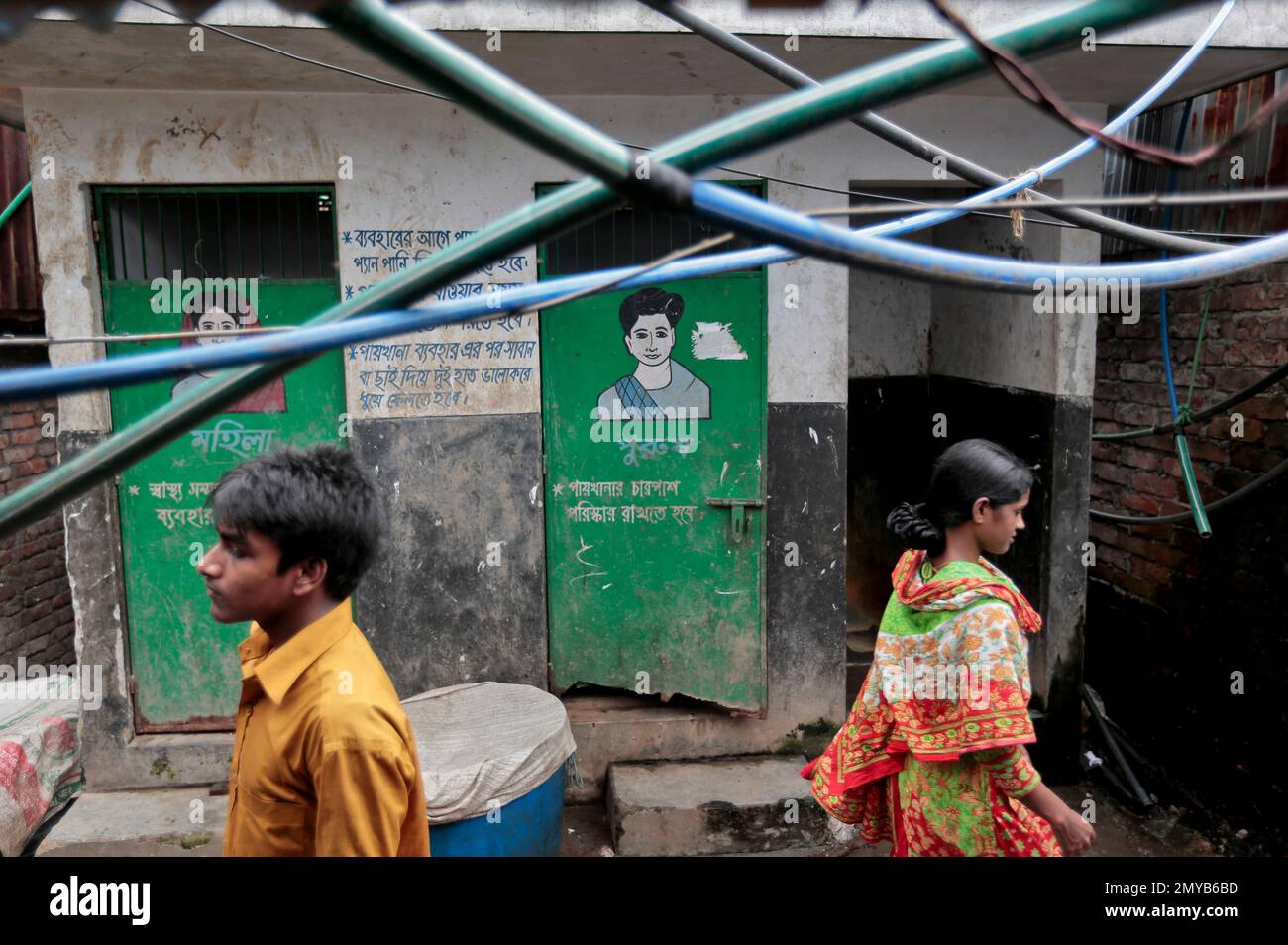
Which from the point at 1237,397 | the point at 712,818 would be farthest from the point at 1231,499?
the point at 712,818

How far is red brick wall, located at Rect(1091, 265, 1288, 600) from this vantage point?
4.36m

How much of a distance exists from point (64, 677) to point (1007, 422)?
195 inches

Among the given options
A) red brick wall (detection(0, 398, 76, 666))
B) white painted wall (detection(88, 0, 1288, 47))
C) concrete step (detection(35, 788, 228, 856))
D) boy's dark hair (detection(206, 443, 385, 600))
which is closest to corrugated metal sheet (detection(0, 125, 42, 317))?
red brick wall (detection(0, 398, 76, 666))

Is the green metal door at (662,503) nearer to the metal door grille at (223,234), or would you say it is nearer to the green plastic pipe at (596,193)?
the metal door grille at (223,234)

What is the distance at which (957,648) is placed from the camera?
2461 mm

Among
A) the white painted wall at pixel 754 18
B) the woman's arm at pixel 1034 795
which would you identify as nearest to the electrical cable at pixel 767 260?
the woman's arm at pixel 1034 795

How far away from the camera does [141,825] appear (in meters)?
4.14

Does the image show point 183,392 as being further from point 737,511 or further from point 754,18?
point 754,18

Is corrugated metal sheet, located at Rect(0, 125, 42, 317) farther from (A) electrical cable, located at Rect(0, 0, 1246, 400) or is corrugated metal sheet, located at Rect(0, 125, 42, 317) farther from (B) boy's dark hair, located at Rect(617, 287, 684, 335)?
(A) electrical cable, located at Rect(0, 0, 1246, 400)

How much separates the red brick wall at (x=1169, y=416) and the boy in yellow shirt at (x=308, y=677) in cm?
413

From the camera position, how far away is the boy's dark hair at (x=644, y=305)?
435 centimetres

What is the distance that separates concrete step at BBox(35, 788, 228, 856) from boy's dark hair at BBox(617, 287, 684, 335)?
285cm

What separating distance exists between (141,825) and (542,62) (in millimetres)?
3644
